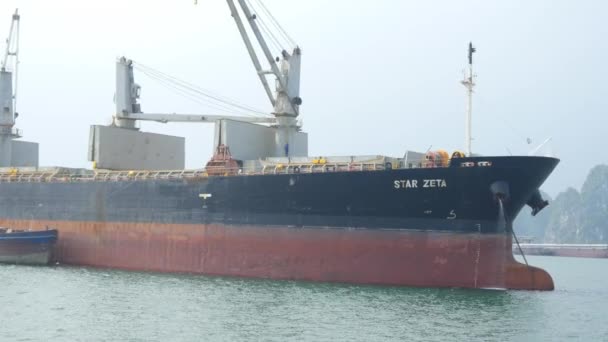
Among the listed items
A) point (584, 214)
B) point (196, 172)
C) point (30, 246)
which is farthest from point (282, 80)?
point (584, 214)

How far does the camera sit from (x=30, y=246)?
31.6m

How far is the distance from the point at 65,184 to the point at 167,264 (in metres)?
6.73

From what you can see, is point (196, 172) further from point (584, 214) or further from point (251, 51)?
point (584, 214)

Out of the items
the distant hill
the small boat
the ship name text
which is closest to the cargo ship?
the ship name text

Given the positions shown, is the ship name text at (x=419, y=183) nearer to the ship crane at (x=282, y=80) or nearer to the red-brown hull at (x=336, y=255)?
the red-brown hull at (x=336, y=255)

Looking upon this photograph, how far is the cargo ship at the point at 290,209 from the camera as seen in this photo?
78.7 feet

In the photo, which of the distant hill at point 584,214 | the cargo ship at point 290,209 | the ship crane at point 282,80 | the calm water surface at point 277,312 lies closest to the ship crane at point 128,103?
the cargo ship at point 290,209

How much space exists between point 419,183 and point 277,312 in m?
6.93

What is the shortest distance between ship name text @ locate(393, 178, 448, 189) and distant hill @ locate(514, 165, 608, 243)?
125774 mm

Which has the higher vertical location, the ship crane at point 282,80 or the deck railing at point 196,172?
the ship crane at point 282,80

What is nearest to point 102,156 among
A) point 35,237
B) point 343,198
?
point 35,237

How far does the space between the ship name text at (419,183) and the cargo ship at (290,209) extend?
31mm

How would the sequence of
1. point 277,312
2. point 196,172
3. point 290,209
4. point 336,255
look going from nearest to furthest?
point 277,312, point 336,255, point 290,209, point 196,172

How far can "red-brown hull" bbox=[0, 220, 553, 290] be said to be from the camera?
24.0 m
